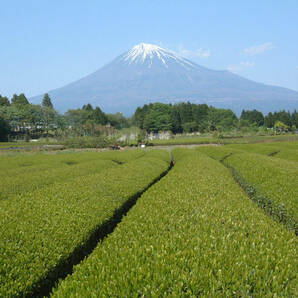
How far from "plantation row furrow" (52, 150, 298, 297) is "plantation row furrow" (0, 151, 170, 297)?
745 mm

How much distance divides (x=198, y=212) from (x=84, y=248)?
9.96 ft

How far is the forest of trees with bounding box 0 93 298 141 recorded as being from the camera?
8544 centimetres

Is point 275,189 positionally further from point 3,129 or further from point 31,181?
point 3,129

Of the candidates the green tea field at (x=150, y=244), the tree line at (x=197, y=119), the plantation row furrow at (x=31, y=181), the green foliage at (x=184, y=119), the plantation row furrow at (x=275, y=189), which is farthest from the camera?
the green foliage at (x=184, y=119)

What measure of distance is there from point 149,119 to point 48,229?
10398 centimetres

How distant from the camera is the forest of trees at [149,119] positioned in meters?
85.4

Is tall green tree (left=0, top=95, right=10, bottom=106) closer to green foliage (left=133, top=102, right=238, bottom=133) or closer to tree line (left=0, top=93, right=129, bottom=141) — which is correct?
tree line (left=0, top=93, right=129, bottom=141)

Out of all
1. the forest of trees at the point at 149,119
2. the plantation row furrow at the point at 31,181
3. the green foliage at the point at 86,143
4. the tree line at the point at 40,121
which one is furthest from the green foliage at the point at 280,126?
the plantation row furrow at the point at 31,181

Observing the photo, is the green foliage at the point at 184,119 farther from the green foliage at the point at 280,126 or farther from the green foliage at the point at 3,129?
the green foliage at the point at 3,129

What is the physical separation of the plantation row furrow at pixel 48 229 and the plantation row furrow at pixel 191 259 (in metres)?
0.75

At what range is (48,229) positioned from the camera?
5664 millimetres

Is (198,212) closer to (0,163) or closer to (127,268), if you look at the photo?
(127,268)

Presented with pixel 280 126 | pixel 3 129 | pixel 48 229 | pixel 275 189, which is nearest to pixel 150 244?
pixel 48 229

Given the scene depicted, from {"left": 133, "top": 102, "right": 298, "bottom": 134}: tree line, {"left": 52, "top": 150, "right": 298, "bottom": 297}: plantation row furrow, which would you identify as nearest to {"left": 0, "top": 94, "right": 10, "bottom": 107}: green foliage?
{"left": 133, "top": 102, "right": 298, "bottom": 134}: tree line
